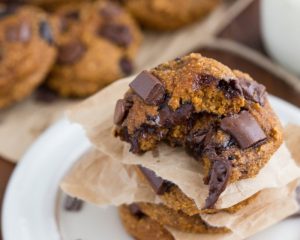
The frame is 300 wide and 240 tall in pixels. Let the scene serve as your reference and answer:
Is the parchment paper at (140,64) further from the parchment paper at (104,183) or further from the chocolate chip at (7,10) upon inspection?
the parchment paper at (104,183)

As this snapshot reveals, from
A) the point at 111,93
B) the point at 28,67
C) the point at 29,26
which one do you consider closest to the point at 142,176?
the point at 111,93

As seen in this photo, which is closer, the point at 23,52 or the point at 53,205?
the point at 53,205

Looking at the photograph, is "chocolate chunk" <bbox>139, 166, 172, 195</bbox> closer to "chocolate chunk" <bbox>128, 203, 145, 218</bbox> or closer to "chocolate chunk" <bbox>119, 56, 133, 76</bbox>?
"chocolate chunk" <bbox>128, 203, 145, 218</bbox>

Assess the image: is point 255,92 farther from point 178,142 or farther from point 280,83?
point 280,83

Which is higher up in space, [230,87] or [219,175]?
[230,87]

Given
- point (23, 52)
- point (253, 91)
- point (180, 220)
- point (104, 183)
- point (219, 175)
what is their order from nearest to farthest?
point (219, 175) < point (253, 91) < point (180, 220) < point (104, 183) < point (23, 52)

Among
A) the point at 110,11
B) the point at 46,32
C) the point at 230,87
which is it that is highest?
the point at 230,87

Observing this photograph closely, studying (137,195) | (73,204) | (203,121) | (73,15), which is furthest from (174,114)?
(73,15)

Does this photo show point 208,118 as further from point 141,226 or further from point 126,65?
point 126,65
